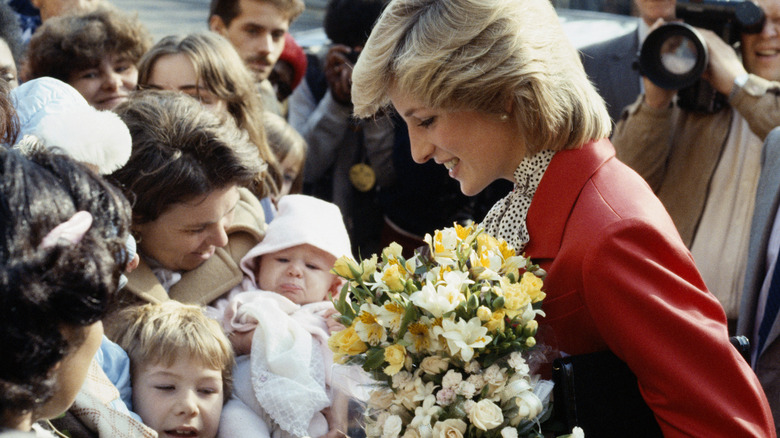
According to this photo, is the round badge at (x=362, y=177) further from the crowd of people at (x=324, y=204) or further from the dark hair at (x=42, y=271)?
the dark hair at (x=42, y=271)

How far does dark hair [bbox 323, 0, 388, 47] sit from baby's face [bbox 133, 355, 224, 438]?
7.17 ft

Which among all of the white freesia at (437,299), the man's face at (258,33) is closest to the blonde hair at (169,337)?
the white freesia at (437,299)

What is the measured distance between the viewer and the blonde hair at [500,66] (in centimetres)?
193

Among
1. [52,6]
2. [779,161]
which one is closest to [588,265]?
[779,161]

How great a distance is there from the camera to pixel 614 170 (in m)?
1.96

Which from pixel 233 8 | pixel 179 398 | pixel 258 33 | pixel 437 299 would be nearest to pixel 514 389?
pixel 437 299

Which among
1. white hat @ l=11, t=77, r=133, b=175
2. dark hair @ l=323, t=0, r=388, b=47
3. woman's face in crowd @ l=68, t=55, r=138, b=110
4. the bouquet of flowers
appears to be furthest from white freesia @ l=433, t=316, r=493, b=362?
dark hair @ l=323, t=0, r=388, b=47

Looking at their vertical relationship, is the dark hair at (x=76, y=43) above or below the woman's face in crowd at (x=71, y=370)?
below

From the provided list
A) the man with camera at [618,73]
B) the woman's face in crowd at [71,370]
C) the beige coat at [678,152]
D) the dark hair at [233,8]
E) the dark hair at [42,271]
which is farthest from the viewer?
the dark hair at [233,8]

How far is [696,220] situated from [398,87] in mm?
1826

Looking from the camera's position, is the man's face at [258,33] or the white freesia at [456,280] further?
the man's face at [258,33]

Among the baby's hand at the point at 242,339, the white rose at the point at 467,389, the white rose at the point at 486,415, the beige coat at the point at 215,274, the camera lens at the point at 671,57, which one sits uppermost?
the camera lens at the point at 671,57

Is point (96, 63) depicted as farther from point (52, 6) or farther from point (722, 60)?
point (722, 60)

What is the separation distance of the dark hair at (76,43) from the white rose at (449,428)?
2028mm
